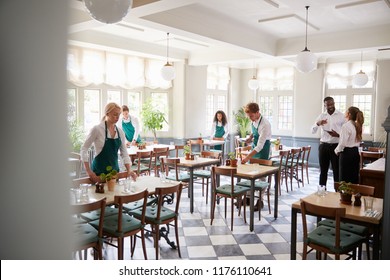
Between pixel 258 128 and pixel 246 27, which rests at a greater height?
pixel 246 27

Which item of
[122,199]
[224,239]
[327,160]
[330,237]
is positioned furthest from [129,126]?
[330,237]

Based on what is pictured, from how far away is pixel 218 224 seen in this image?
16.1 ft

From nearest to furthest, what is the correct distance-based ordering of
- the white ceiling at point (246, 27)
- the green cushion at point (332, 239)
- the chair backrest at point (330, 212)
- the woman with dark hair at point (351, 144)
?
1. the chair backrest at point (330, 212)
2. the green cushion at point (332, 239)
3. the woman with dark hair at point (351, 144)
4. the white ceiling at point (246, 27)

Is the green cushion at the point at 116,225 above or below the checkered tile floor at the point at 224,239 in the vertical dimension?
above

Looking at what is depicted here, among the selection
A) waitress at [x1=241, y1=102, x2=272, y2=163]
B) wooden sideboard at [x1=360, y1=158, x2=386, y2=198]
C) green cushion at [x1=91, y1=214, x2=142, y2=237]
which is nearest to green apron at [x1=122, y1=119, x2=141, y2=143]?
waitress at [x1=241, y1=102, x2=272, y2=163]

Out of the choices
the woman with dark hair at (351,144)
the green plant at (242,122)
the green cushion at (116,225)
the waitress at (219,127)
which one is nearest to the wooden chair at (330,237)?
the green cushion at (116,225)

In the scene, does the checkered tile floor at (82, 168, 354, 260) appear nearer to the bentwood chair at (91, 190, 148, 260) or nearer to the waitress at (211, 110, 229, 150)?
the bentwood chair at (91, 190, 148, 260)

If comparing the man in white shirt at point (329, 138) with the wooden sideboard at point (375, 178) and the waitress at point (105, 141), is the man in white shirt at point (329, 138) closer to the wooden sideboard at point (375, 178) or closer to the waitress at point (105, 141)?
the wooden sideboard at point (375, 178)

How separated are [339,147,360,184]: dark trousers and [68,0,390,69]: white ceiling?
228 cm

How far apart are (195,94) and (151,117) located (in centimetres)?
170

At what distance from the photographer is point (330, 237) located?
3.01 metres

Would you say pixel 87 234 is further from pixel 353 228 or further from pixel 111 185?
pixel 353 228

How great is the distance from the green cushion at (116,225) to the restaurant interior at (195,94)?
8.3 inches

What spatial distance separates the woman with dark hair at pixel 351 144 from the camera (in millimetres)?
5020
